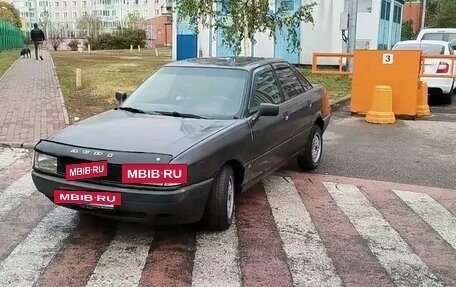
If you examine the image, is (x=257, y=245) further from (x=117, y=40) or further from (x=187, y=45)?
(x=117, y=40)

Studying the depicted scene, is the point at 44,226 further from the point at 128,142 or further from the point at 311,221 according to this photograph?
the point at 311,221

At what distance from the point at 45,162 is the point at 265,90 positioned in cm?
251

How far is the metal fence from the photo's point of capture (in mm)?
40997

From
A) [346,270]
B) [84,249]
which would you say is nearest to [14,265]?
[84,249]

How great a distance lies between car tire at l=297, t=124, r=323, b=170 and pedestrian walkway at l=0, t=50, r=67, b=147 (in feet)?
13.7

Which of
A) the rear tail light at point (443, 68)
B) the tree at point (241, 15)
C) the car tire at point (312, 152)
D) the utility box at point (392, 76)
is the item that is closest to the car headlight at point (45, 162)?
the car tire at point (312, 152)

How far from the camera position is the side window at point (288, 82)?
249 inches

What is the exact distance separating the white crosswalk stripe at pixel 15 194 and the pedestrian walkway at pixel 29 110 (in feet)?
6.05

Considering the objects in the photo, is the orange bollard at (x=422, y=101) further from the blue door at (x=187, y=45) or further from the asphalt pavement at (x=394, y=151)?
the blue door at (x=187, y=45)

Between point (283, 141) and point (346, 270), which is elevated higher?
point (283, 141)

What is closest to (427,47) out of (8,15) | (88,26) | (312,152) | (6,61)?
(312,152)

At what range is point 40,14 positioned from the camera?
10294 centimetres

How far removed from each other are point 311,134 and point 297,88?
0.68 metres

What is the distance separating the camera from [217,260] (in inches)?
165
